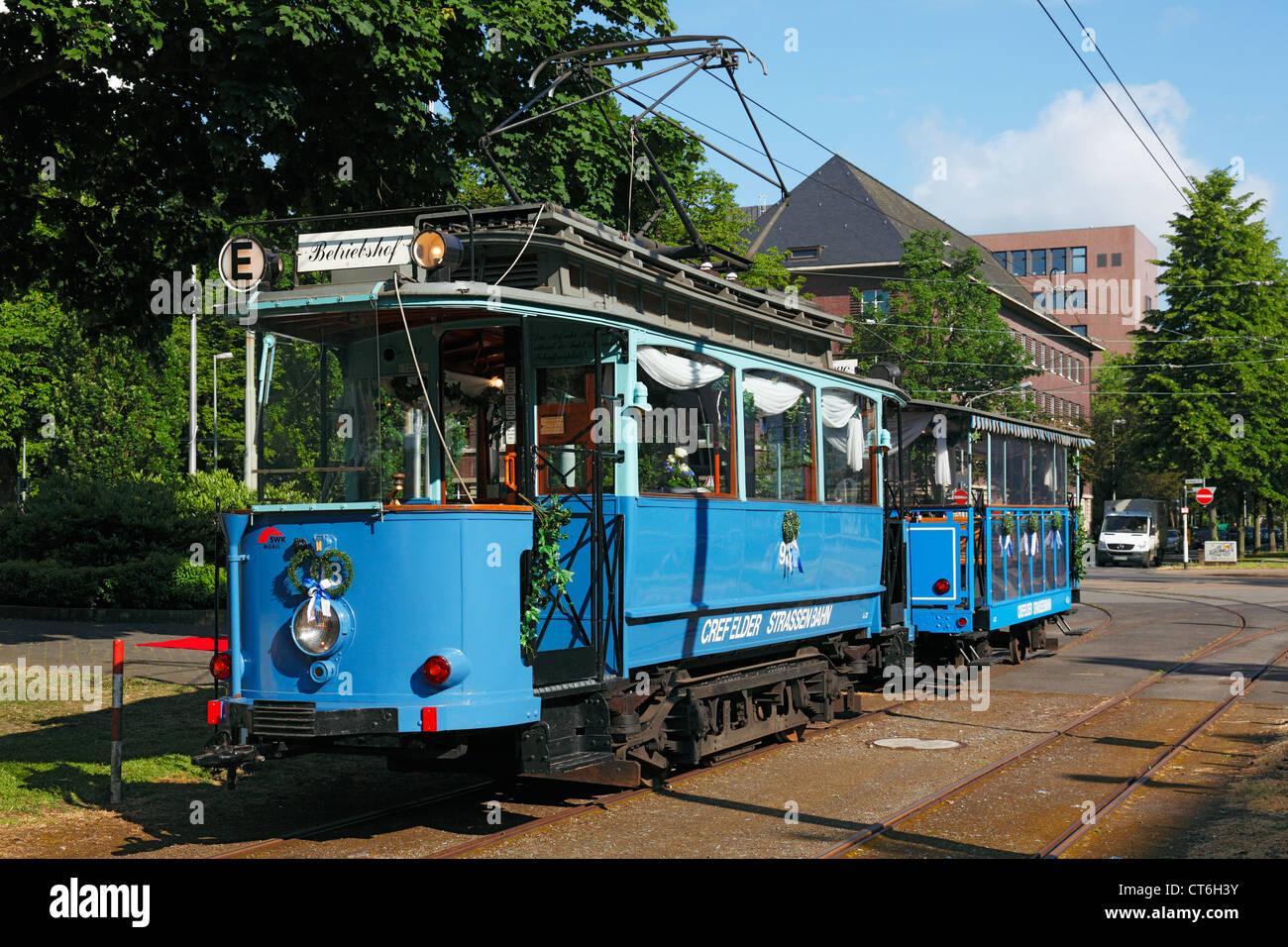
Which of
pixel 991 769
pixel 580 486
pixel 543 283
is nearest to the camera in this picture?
pixel 543 283

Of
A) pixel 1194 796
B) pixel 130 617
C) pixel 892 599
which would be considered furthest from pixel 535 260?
pixel 130 617

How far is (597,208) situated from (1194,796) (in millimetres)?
11058

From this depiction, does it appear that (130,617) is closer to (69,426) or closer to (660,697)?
(660,697)

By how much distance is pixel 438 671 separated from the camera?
7332 mm

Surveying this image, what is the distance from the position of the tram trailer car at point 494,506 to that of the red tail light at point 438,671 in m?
0.01

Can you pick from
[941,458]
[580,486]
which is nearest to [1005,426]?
[941,458]

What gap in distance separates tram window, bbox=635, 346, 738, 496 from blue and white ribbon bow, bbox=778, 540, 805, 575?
41.0 inches

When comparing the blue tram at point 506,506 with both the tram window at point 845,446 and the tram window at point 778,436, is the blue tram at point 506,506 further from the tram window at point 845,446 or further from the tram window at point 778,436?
the tram window at point 845,446

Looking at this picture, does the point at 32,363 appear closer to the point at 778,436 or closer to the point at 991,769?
the point at 778,436

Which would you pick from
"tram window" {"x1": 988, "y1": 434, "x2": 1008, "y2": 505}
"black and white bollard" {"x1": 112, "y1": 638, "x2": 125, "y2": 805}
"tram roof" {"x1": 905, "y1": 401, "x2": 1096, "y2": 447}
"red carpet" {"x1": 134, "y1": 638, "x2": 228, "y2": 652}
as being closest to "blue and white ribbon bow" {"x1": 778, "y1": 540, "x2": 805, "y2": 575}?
"black and white bollard" {"x1": 112, "y1": 638, "x2": 125, "y2": 805}

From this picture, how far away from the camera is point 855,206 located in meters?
66.0

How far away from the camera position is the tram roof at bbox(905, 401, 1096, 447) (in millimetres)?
16875

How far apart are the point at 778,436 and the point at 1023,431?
9849mm

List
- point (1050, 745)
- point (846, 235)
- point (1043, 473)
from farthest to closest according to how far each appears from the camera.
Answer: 1. point (846, 235)
2. point (1043, 473)
3. point (1050, 745)
